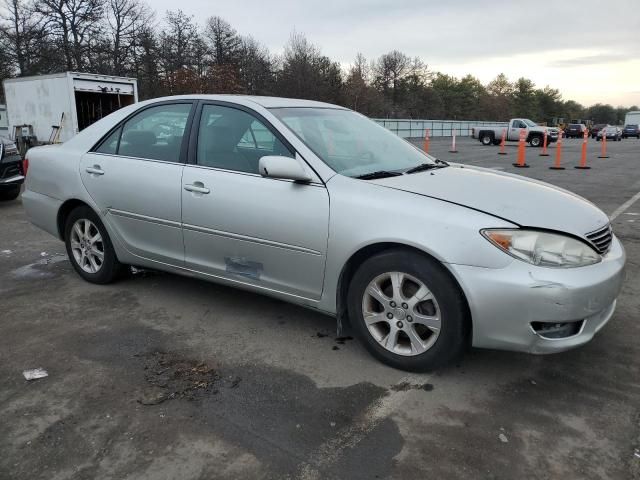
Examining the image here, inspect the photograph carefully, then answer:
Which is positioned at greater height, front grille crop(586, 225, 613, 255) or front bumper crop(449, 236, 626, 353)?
front grille crop(586, 225, 613, 255)

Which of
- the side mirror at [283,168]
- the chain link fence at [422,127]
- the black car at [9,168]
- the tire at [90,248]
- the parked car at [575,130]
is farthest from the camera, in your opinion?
the parked car at [575,130]

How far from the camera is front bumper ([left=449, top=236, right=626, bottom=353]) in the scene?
108 inches

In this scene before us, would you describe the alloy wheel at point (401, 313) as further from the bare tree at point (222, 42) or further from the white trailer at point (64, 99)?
the bare tree at point (222, 42)

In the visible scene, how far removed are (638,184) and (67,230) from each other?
12.1 m

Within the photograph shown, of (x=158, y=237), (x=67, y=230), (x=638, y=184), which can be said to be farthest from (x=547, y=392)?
(x=638, y=184)

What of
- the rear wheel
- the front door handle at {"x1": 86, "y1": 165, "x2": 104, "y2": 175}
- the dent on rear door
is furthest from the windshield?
the rear wheel

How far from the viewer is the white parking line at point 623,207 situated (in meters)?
7.95

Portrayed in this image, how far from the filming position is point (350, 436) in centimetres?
257

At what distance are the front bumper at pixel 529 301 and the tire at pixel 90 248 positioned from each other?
3028 millimetres

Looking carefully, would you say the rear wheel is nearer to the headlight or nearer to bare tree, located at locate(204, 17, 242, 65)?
the headlight

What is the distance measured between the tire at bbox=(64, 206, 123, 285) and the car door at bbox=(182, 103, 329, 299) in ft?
3.26

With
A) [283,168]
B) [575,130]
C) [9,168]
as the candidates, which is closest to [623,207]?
[283,168]

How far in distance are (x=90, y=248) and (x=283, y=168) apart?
7.63ft

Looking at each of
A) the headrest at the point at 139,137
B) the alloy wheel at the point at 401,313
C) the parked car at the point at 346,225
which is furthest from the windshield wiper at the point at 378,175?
the headrest at the point at 139,137
